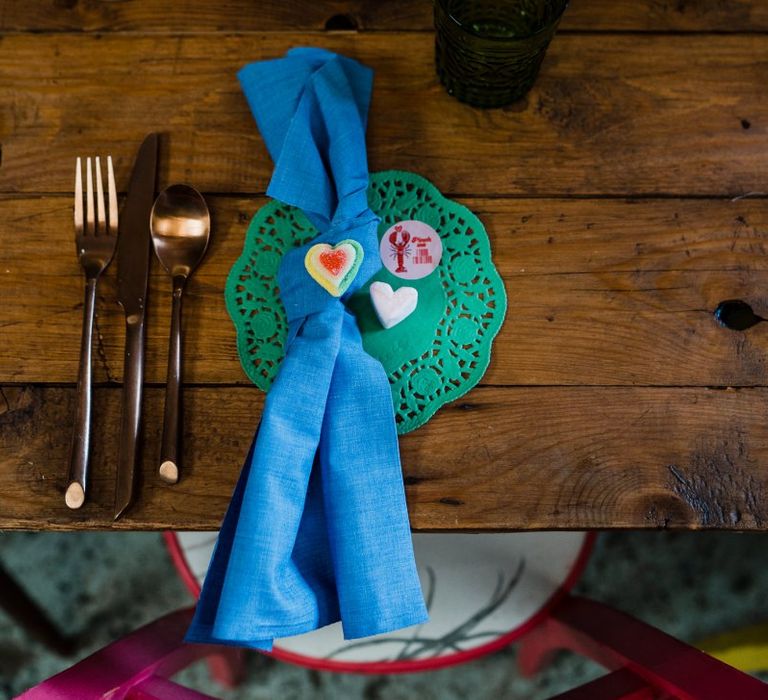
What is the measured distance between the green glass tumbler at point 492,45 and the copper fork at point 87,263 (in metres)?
0.36

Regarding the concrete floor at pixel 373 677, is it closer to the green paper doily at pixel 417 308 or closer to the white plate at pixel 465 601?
the white plate at pixel 465 601

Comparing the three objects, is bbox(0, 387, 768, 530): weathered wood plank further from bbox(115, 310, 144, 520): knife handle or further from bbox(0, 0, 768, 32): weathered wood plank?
bbox(0, 0, 768, 32): weathered wood plank

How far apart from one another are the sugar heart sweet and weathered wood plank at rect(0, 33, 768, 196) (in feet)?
0.45

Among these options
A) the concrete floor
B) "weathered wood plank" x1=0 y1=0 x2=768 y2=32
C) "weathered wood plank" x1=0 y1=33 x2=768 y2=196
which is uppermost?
"weathered wood plank" x1=0 y1=0 x2=768 y2=32

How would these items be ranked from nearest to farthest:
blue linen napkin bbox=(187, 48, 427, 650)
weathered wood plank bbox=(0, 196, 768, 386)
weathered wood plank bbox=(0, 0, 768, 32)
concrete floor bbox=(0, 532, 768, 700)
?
1. blue linen napkin bbox=(187, 48, 427, 650)
2. weathered wood plank bbox=(0, 196, 768, 386)
3. weathered wood plank bbox=(0, 0, 768, 32)
4. concrete floor bbox=(0, 532, 768, 700)

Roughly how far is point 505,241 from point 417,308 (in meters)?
0.12

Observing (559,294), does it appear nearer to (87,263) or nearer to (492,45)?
(492,45)

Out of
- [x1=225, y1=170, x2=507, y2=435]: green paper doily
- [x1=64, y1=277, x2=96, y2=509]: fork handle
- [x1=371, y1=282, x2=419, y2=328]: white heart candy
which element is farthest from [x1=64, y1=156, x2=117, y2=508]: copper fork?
[x1=371, y1=282, x2=419, y2=328]: white heart candy

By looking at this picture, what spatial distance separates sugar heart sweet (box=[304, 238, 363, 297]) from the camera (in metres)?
0.59

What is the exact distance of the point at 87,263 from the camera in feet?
2.15

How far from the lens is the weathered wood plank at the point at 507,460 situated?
60cm

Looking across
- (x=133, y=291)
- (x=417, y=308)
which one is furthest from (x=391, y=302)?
(x=133, y=291)

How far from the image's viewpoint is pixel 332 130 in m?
0.66

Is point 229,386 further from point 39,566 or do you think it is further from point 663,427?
point 39,566
